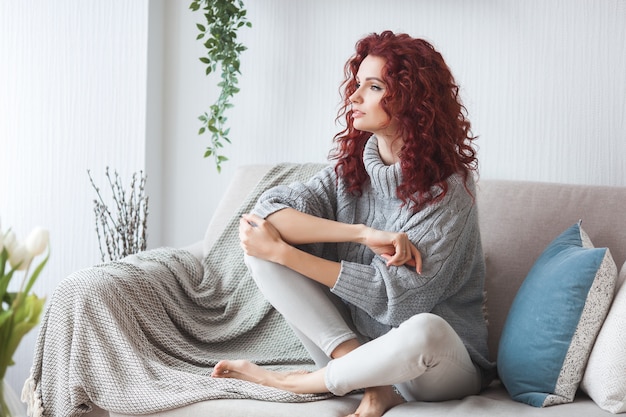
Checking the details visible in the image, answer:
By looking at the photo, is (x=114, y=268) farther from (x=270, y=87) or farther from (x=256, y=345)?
(x=270, y=87)

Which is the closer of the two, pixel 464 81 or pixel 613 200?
pixel 613 200

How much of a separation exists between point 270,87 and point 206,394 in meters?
1.45

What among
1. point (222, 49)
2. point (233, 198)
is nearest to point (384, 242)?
point (233, 198)

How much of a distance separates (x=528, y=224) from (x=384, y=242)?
1.81 ft

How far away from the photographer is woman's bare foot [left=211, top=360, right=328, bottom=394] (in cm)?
194

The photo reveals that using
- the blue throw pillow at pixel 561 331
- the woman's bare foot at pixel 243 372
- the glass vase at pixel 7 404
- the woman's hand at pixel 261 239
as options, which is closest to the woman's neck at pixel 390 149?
the woman's hand at pixel 261 239

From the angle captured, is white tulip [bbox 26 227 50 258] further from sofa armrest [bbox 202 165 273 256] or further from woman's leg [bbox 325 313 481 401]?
sofa armrest [bbox 202 165 273 256]

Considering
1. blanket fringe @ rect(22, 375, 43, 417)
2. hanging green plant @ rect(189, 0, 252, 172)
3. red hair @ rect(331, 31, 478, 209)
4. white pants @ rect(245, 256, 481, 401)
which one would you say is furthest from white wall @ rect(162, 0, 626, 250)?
blanket fringe @ rect(22, 375, 43, 417)

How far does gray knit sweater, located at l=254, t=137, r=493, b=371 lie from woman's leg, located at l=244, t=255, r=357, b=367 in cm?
6

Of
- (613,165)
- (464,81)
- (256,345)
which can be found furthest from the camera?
(464,81)

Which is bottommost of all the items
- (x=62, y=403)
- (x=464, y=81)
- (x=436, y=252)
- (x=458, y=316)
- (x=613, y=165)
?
(x=62, y=403)

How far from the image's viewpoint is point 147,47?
310 cm

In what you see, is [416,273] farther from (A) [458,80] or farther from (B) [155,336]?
(A) [458,80]

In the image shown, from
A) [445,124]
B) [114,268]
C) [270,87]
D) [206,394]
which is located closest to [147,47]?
[270,87]
